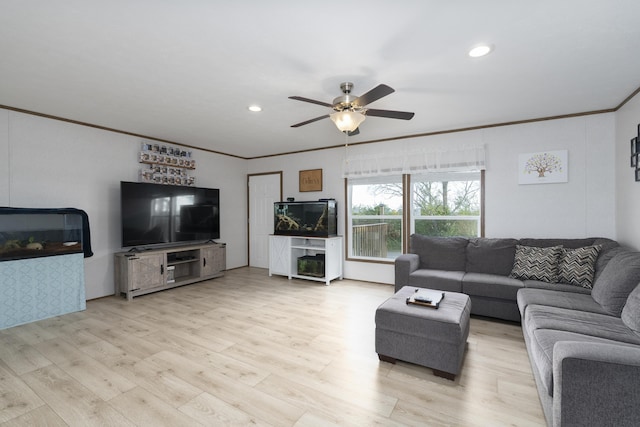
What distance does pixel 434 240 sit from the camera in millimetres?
4016

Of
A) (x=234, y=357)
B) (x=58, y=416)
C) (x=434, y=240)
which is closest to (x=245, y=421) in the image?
(x=234, y=357)

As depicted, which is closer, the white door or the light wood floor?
the light wood floor

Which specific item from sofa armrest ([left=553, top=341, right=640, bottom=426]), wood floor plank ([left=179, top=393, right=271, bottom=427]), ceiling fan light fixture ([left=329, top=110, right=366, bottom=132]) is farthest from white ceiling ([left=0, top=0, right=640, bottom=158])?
wood floor plank ([left=179, top=393, right=271, bottom=427])

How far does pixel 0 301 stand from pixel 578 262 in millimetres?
6022

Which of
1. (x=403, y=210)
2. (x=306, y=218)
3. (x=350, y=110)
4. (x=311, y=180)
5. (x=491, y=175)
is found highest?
(x=350, y=110)

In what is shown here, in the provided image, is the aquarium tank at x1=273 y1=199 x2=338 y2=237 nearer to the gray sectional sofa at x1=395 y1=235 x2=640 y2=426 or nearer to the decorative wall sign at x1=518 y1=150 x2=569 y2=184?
the gray sectional sofa at x1=395 y1=235 x2=640 y2=426

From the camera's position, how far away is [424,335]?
217cm

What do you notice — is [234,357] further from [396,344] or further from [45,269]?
[45,269]

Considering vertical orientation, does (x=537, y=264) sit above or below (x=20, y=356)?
above

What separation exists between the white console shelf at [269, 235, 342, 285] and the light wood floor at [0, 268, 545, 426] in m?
1.40

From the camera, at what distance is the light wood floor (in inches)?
68.5

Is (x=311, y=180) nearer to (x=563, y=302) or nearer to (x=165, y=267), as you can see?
(x=165, y=267)

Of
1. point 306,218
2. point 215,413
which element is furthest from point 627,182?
point 215,413

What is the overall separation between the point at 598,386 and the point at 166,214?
16.3 feet
